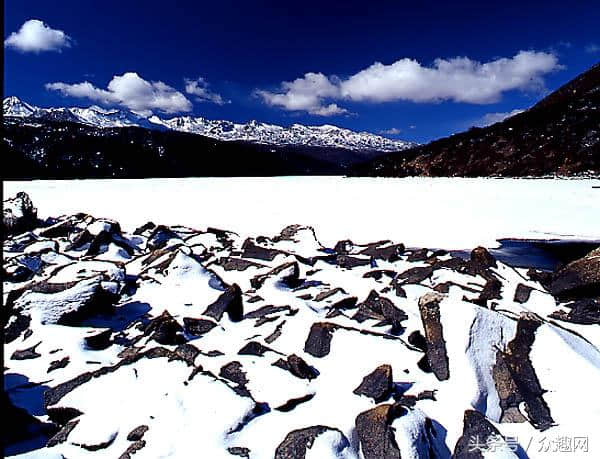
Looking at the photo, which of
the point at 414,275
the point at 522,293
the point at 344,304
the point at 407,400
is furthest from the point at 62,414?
the point at 522,293

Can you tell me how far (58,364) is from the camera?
4.74 metres

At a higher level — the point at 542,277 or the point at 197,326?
the point at 542,277

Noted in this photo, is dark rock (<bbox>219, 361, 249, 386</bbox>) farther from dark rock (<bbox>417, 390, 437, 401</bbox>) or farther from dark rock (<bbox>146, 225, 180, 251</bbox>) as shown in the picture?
dark rock (<bbox>146, 225, 180, 251</bbox>)

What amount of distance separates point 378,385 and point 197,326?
2.67 m

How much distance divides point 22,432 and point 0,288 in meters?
1.81

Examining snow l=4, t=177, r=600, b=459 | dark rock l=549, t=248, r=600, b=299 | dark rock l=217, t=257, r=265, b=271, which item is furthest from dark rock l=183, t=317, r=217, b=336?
dark rock l=549, t=248, r=600, b=299

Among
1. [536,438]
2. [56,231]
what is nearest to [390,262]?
[536,438]

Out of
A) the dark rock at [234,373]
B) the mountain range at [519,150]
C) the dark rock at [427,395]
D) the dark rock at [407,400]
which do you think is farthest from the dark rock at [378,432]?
the mountain range at [519,150]

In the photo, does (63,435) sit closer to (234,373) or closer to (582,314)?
(234,373)

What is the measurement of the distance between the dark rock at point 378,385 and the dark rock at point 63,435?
2.64 meters

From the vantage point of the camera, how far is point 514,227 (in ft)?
39.6

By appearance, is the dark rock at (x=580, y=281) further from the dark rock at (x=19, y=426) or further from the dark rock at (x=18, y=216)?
the dark rock at (x=18, y=216)

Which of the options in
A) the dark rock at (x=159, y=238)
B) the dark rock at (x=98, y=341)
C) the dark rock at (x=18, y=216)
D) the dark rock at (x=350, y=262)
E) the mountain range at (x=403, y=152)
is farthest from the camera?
the mountain range at (x=403, y=152)

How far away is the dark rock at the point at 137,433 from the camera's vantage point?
3635 mm
